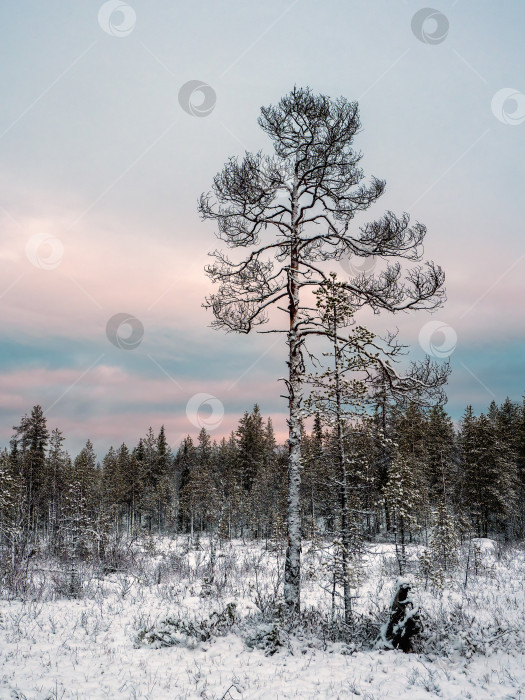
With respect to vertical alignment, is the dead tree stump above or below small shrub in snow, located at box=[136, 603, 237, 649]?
above

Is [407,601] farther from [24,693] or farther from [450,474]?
[450,474]

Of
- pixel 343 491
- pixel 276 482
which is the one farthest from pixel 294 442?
pixel 276 482

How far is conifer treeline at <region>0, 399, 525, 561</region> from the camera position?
16.0 metres

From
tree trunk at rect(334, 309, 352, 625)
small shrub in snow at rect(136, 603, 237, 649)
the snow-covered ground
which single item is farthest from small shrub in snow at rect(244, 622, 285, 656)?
tree trunk at rect(334, 309, 352, 625)

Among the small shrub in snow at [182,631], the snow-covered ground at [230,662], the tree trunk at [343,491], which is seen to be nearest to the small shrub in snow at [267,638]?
the snow-covered ground at [230,662]

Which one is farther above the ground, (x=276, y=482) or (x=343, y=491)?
(x=343, y=491)

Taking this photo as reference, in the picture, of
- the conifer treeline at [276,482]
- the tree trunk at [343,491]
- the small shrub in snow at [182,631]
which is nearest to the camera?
the small shrub in snow at [182,631]

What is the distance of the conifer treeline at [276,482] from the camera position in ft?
52.4

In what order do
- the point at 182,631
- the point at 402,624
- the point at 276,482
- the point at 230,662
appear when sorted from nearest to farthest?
the point at 230,662 → the point at 402,624 → the point at 182,631 → the point at 276,482

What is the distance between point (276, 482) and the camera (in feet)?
175

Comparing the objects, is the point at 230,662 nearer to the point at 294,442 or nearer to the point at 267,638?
the point at 267,638

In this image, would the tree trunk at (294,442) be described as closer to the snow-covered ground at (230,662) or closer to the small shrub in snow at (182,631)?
the snow-covered ground at (230,662)

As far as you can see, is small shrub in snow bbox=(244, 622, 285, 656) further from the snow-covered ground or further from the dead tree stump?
the dead tree stump

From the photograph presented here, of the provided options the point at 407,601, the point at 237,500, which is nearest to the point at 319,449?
the point at 407,601
